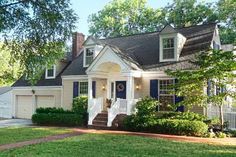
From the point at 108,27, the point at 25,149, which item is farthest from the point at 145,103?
the point at 108,27

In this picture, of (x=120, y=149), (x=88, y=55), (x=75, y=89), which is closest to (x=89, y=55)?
(x=88, y=55)

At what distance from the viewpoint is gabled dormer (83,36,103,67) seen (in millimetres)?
20094

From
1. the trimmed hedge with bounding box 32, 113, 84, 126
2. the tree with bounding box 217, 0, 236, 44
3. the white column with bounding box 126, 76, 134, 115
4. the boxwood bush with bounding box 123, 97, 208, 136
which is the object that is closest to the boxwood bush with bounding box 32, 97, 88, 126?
the trimmed hedge with bounding box 32, 113, 84, 126

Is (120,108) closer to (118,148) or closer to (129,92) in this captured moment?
(129,92)

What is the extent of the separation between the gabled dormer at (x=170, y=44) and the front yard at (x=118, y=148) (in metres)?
6.90

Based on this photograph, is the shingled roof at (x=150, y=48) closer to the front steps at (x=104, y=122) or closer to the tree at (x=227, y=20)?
the front steps at (x=104, y=122)

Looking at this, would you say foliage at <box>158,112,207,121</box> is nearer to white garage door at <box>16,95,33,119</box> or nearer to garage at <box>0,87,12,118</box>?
white garage door at <box>16,95,33,119</box>

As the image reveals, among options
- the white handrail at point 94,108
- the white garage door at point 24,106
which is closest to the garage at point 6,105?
the white garage door at point 24,106

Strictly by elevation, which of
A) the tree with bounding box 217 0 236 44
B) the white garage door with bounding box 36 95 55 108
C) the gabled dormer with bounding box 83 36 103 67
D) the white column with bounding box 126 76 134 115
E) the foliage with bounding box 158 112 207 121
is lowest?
the foliage with bounding box 158 112 207 121

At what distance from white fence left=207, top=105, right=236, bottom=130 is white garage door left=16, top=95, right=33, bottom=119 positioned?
1493 cm

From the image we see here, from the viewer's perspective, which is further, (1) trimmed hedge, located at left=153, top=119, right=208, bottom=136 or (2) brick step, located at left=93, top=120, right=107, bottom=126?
(2) brick step, located at left=93, top=120, right=107, bottom=126

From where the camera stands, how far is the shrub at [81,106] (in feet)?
60.2

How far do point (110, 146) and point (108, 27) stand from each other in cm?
2956

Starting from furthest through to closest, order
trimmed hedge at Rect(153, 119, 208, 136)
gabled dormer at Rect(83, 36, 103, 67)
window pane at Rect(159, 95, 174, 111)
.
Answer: gabled dormer at Rect(83, 36, 103, 67) < window pane at Rect(159, 95, 174, 111) < trimmed hedge at Rect(153, 119, 208, 136)
